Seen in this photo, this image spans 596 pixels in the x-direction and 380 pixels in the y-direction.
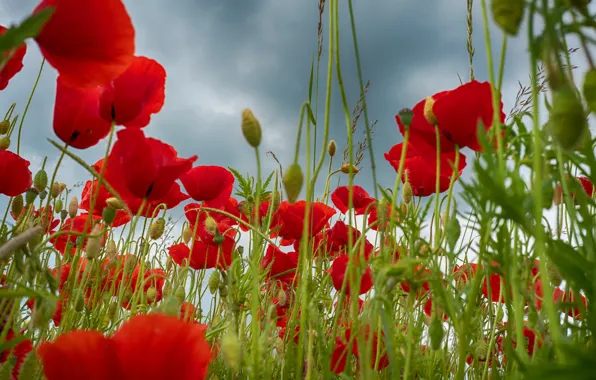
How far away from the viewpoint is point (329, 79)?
0.82m

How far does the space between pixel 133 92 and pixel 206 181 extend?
0.56 meters

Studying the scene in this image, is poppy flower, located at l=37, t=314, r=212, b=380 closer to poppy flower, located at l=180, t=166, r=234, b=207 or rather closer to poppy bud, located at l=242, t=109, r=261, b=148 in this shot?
poppy bud, located at l=242, t=109, r=261, b=148

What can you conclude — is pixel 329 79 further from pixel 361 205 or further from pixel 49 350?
pixel 361 205

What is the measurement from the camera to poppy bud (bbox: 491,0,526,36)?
1.57 feet

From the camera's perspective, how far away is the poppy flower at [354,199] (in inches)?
79.4

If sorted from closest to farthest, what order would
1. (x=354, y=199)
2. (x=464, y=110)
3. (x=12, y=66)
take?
1. (x=12, y=66)
2. (x=464, y=110)
3. (x=354, y=199)

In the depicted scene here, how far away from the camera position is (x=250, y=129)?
0.82 meters

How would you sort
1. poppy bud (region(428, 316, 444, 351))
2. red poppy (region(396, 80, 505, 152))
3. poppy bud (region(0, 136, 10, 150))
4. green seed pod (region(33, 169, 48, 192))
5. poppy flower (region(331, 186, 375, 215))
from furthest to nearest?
poppy flower (region(331, 186, 375, 215))
poppy bud (region(0, 136, 10, 150))
green seed pod (region(33, 169, 48, 192))
red poppy (region(396, 80, 505, 152))
poppy bud (region(428, 316, 444, 351))

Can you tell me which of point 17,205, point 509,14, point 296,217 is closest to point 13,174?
point 17,205

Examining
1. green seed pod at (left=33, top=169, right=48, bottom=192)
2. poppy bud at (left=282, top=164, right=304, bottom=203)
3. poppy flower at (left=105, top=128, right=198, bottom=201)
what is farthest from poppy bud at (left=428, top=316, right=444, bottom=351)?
green seed pod at (left=33, top=169, right=48, bottom=192)

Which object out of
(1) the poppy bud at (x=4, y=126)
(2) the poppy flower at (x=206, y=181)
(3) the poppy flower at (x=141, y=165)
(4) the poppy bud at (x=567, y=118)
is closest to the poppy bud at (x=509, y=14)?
(4) the poppy bud at (x=567, y=118)

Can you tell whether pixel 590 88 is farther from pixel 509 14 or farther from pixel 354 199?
pixel 354 199

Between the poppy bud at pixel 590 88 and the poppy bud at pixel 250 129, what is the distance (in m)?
0.48

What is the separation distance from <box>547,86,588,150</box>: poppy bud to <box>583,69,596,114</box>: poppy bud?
0.01m
